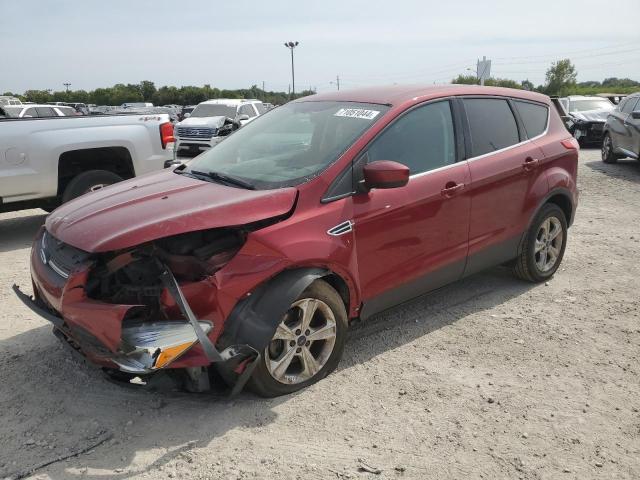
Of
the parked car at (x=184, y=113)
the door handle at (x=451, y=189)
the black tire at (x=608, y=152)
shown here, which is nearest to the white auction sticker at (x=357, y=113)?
the door handle at (x=451, y=189)

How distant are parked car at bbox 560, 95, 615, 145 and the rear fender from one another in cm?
1525

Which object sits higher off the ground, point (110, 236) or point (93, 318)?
point (110, 236)

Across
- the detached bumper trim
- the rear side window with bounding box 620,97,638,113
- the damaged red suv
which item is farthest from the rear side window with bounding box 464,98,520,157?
the rear side window with bounding box 620,97,638,113

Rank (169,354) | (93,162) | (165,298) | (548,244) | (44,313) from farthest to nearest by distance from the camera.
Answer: (93,162) → (548,244) → (44,313) → (165,298) → (169,354)

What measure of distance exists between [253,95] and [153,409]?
Answer: 8759cm

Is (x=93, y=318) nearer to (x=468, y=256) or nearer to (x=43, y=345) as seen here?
(x=43, y=345)

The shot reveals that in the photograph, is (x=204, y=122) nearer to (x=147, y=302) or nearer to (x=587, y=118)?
(x=587, y=118)

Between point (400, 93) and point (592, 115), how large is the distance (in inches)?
604

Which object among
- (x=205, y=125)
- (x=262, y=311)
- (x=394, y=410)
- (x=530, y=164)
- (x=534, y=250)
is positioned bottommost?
(x=394, y=410)

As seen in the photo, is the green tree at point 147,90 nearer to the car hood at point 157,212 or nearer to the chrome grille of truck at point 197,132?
the chrome grille of truck at point 197,132

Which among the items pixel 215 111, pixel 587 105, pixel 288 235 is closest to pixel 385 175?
pixel 288 235

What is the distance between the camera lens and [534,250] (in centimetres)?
492

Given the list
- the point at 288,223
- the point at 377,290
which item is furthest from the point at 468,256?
the point at 288,223

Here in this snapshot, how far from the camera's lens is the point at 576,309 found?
4.60m
